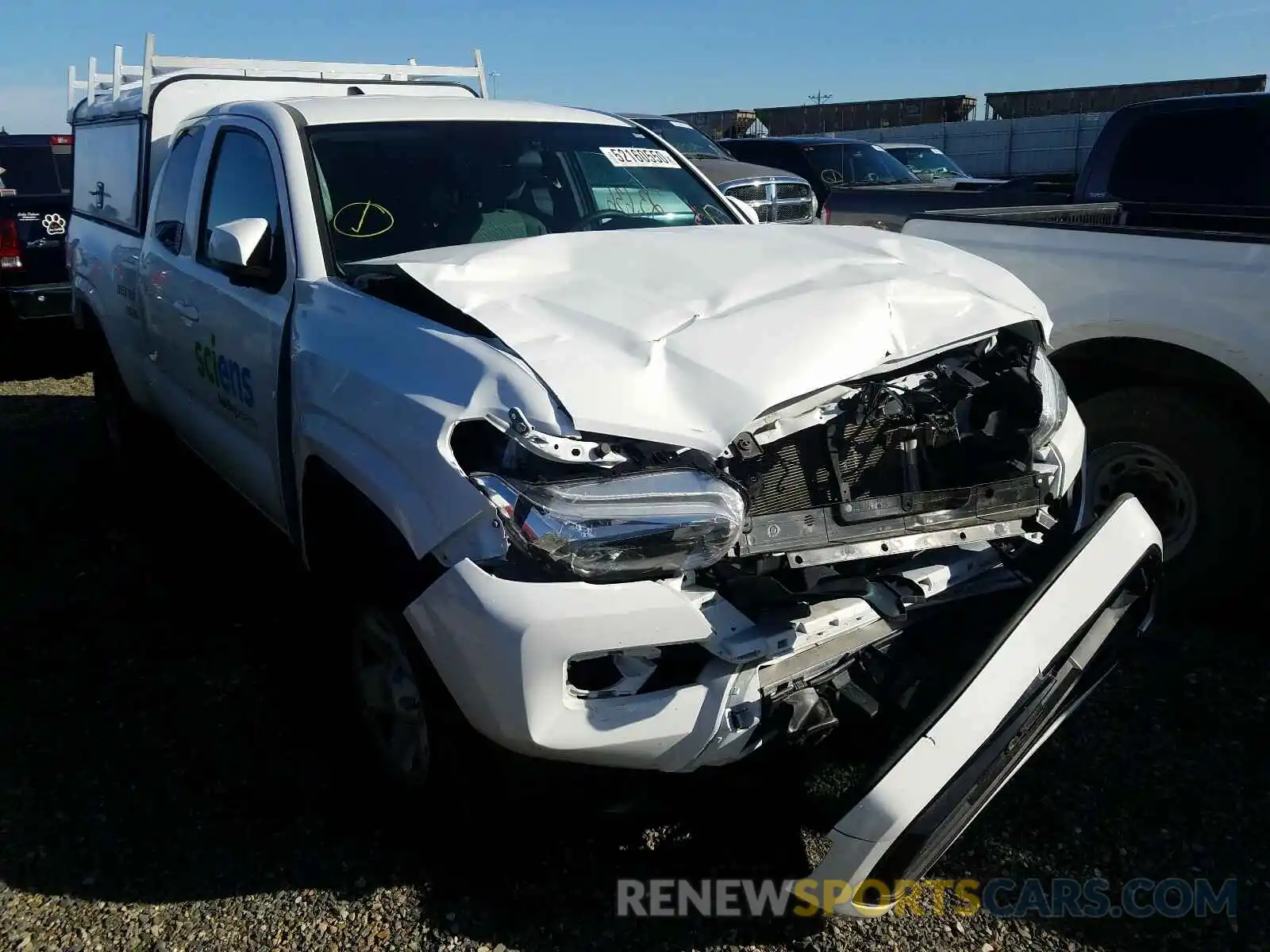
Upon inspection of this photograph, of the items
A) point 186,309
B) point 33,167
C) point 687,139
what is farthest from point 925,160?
point 186,309

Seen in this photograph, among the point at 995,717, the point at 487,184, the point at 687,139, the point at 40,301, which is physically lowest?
the point at 995,717

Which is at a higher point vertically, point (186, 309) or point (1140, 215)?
point (1140, 215)

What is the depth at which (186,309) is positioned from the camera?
406 centimetres

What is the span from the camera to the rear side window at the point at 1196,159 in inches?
195

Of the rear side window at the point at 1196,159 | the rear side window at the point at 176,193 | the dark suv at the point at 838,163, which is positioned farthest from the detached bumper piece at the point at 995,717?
the dark suv at the point at 838,163

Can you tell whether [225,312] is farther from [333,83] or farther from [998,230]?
[998,230]

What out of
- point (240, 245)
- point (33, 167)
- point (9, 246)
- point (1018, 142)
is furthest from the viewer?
point (1018, 142)

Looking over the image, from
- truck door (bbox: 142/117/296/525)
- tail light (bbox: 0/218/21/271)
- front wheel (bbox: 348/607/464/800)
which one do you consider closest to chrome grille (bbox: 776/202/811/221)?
tail light (bbox: 0/218/21/271)

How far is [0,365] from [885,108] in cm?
3449

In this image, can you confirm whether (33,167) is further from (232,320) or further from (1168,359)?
(1168,359)

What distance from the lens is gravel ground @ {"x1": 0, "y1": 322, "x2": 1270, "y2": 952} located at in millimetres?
2512

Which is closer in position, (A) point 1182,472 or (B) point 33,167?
(A) point 1182,472

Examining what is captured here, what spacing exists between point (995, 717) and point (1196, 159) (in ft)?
13.3

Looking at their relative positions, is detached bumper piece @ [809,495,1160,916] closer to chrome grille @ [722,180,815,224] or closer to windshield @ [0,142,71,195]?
chrome grille @ [722,180,815,224]
